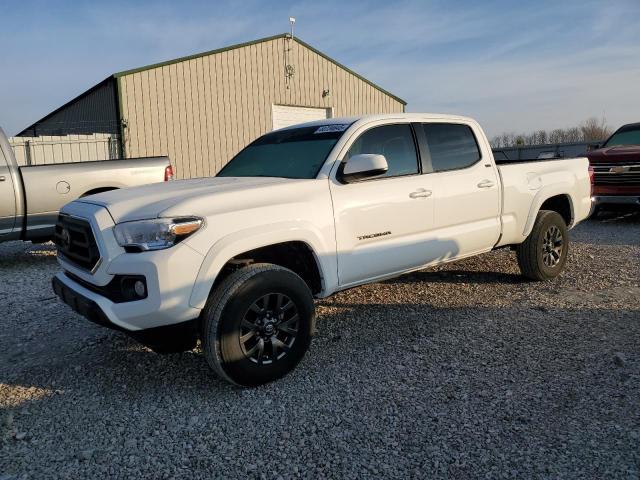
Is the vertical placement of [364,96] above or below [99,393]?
above

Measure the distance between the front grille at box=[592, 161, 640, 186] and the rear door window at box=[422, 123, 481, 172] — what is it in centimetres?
656

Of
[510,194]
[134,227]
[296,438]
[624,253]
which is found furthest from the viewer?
[624,253]

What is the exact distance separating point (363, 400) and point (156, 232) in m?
1.60

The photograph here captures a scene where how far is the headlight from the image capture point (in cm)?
302

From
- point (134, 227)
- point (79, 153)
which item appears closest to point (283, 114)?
point (79, 153)

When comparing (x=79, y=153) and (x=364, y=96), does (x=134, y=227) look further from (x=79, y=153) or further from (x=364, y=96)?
(x=364, y=96)

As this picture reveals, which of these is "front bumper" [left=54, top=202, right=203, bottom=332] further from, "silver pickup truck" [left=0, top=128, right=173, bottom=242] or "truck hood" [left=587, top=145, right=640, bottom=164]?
"truck hood" [left=587, top=145, right=640, bottom=164]

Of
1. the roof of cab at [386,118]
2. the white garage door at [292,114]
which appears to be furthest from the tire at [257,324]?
the white garage door at [292,114]

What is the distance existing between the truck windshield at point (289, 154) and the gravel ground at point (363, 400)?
140cm

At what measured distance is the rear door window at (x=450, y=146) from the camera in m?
4.65

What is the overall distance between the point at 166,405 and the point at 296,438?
922 millimetres

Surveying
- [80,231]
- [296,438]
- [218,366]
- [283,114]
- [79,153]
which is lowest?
[296,438]

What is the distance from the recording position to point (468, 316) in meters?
4.68

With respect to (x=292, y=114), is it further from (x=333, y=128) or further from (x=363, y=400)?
(x=363, y=400)
